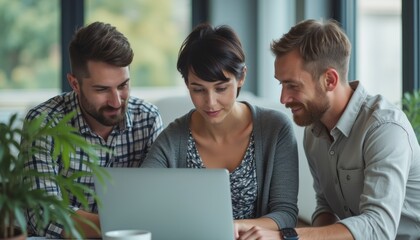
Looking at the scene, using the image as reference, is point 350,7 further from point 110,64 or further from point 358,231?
point 358,231

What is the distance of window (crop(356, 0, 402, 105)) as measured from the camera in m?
3.85

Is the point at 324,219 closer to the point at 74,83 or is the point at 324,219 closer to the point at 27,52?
the point at 74,83

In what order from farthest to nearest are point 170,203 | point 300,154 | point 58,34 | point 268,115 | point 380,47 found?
point 58,34
point 380,47
point 300,154
point 268,115
point 170,203

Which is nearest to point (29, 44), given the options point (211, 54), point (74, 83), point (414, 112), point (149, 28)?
point (149, 28)

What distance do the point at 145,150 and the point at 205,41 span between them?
53cm

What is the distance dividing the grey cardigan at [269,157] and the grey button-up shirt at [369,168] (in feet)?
0.33

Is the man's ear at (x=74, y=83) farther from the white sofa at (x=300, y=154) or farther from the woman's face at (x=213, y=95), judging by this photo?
the white sofa at (x=300, y=154)

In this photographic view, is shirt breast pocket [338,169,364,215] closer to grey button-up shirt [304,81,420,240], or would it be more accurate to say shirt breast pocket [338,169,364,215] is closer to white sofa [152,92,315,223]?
grey button-up shirt [304,81,420,240]

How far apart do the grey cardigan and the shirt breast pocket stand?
0.55 feet

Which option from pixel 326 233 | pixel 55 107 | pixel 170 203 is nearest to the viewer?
pixel 170 203

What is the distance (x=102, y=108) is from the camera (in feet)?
8.68

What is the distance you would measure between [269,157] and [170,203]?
64cm

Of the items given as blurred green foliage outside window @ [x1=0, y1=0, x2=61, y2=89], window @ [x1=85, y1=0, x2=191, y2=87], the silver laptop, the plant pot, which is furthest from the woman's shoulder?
blurred green foliage outside window @ [x1=0, y1=0, x2=61, y2=89]

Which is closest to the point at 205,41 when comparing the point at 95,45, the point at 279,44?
the point at 279,44
